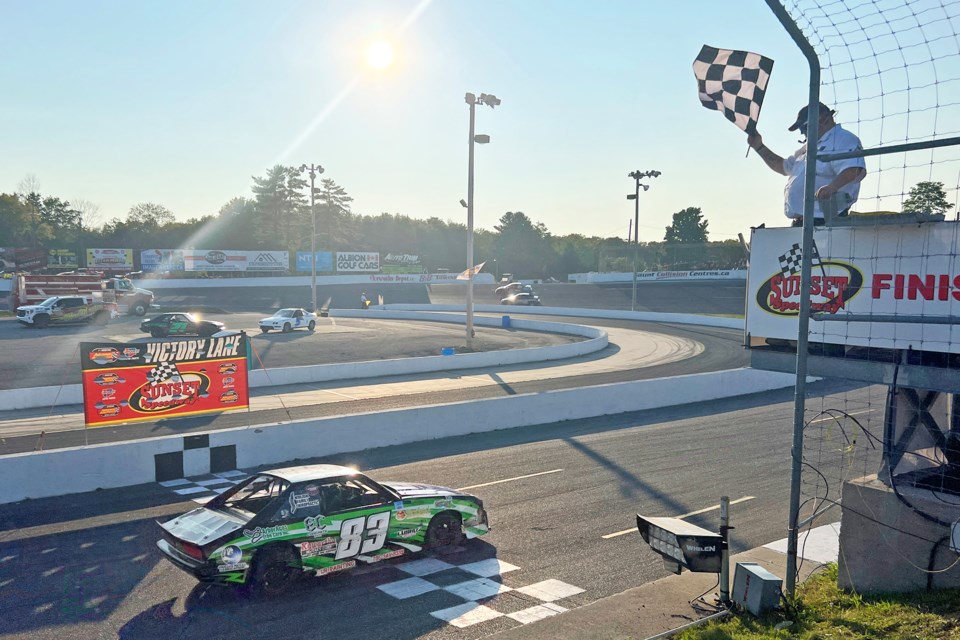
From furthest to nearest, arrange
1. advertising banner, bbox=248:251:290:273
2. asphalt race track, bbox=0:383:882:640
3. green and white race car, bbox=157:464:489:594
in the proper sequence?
advertising banner, bbox=248:251:290:273 < green and white race car, bbox=157:464:489:594 < asphalt race track, bbox=0:383:882:640

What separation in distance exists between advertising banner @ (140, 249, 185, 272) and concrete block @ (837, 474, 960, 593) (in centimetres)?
7631

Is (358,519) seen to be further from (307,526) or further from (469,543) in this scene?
(469,543)

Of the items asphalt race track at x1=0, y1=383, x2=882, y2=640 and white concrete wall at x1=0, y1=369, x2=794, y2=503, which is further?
white concrete wall at x1=0, y1=369, x2=794, y2=503

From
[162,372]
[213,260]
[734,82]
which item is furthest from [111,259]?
[734,82]

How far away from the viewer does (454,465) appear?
14.6m

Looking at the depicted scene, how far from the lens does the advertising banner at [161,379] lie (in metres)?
14.4

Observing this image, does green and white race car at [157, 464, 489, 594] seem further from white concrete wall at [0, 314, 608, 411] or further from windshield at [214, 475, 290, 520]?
white concrete wall at [0, 314, 608, 411]

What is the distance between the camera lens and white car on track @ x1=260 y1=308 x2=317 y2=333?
37.9m

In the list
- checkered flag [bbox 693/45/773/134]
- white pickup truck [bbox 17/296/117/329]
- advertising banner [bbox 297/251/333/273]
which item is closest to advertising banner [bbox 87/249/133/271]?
advertising banner [bbox 297/251/333/273]

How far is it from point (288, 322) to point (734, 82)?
33.4 metres

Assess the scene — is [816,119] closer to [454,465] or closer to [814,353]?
[814,353]

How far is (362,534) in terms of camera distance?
352 inches

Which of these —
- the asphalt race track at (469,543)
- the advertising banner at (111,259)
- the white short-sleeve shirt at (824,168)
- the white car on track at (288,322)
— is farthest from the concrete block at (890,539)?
the advertising banner at (111,259)

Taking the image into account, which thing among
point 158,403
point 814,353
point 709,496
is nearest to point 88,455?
point 158,403
